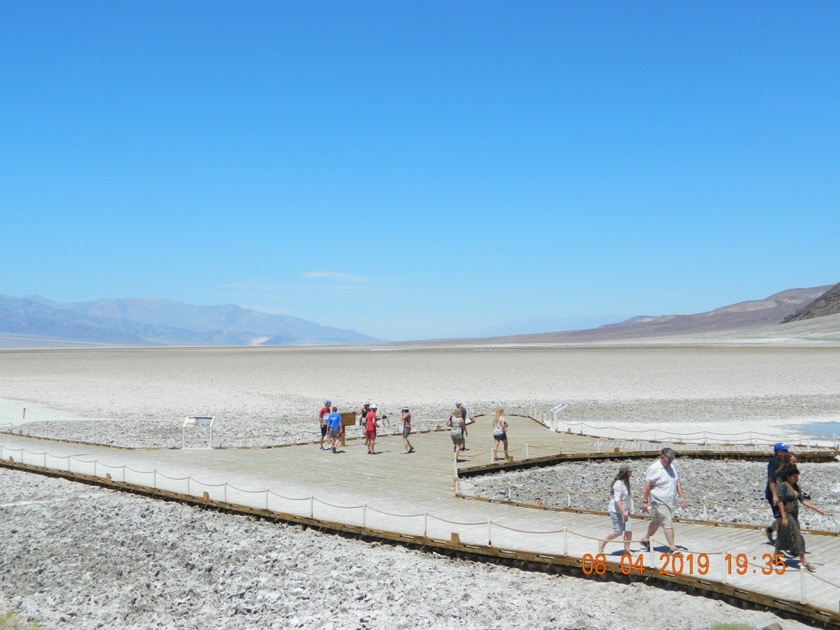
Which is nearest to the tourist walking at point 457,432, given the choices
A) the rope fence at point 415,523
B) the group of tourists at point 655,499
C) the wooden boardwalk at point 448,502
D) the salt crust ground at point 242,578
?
the wooden boardwalk at point 448,502

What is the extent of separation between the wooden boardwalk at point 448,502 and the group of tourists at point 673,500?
370mm

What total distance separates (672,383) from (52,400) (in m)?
39.8

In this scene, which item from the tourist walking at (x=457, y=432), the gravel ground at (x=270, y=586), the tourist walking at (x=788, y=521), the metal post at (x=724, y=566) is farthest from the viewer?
the tourist walking at (x=457, y=432)

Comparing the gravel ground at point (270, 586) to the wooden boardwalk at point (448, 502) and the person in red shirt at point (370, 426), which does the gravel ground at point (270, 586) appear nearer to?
the wooden boardwalk at point (448, 502)

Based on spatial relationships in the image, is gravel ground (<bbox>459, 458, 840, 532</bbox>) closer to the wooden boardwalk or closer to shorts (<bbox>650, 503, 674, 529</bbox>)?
the wooden boardwalk

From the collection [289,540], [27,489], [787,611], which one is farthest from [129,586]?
[787,611]

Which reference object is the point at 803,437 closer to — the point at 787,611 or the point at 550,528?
the point at 550,528

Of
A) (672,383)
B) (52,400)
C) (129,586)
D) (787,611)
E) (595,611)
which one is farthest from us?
(672,383)

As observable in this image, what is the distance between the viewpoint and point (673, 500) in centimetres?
1154

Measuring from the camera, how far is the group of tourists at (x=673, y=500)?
36.7ft

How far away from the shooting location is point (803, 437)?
27625 millimetres

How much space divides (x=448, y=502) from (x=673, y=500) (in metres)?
5.71

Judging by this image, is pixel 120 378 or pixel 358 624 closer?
pixel 358 624

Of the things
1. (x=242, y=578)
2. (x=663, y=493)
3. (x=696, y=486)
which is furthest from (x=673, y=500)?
(x=696, y=486)
